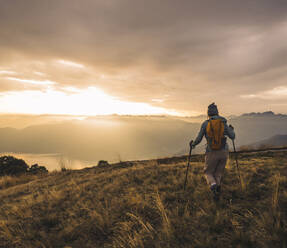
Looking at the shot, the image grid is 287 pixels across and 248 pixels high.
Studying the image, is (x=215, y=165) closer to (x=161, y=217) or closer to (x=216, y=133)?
(x=216, y=133)

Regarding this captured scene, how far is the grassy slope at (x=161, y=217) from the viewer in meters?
2.88

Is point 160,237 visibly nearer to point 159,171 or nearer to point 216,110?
point 216,110

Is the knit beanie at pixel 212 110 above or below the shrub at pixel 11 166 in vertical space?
above

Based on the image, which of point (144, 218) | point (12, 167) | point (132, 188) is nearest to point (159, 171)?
point (132, 188)

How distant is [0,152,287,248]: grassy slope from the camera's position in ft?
9.44

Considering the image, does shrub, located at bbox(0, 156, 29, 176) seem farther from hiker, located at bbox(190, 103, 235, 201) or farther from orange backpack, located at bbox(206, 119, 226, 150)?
orange backpack, located at bbox(206, 119, 226, 150)

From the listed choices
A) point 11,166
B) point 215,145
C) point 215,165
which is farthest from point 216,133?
point 11,166

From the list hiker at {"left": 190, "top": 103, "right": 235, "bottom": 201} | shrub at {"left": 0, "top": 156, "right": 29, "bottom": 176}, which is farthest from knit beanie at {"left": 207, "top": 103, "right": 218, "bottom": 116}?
shrub at {"left": 0, "top": 156, "right": 29, "bottom": 176}

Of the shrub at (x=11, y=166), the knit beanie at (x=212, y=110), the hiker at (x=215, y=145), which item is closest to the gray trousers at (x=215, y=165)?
the hiker at (x=215, y=145)

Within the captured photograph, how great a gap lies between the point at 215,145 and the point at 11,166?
2048 cm

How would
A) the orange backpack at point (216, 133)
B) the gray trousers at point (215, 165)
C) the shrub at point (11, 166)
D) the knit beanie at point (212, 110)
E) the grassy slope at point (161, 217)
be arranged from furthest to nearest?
the shrub at point (11, 166), the knit beanie at point (212, 110), the gray trousers at point (215, 165), the orange backpack at point (216, 133), the grassy slope at point (161, 217)

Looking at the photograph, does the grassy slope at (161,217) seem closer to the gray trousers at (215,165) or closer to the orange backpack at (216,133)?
the gray trousers at (215,165)

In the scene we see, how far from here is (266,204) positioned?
376 cm

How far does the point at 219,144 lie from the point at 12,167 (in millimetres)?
20440
